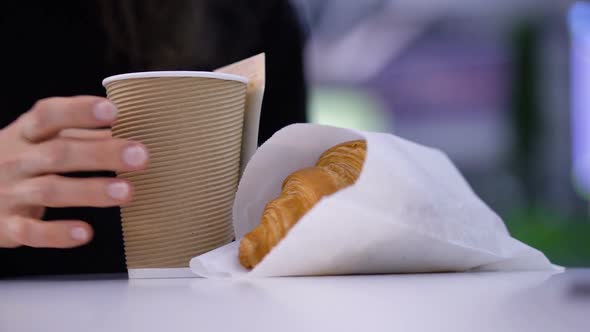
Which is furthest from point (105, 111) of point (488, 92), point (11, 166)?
point (488, 92)

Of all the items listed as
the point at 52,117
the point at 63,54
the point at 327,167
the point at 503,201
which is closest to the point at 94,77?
the point at 63,54

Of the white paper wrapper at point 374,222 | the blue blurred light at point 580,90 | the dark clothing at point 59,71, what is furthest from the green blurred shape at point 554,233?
the white paper wrapper at point 374,222

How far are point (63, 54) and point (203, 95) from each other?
0.69 m

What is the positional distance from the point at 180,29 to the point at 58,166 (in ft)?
2.74

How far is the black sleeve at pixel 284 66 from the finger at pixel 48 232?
2.64 feet

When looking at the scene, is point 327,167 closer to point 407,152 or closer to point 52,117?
point 407,152

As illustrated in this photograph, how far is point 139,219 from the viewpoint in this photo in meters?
0.70

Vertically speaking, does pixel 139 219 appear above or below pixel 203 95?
below

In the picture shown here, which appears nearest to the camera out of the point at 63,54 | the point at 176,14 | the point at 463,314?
the point at 463,314

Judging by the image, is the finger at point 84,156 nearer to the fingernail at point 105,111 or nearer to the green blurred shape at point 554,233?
the fingernail at point 105,111

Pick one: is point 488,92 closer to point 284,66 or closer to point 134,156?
point 284,66

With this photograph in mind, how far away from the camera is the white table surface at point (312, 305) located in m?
0.34

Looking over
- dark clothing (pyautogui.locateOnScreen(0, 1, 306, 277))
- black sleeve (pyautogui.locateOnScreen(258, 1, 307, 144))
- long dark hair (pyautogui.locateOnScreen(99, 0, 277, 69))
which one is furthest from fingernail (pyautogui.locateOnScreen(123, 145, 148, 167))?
black sleeve (pyautogui.locateOnScreen(258, 1, 307, 144))

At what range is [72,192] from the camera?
0.66 meters
